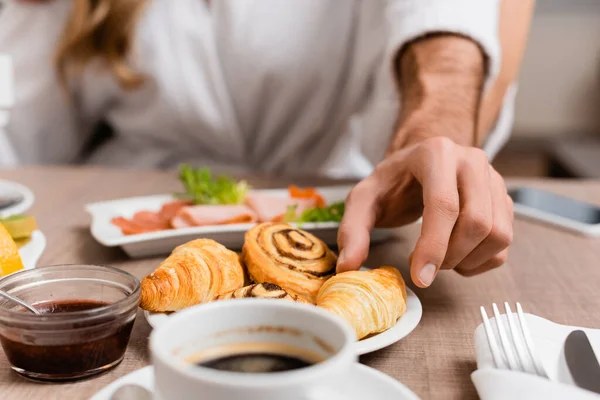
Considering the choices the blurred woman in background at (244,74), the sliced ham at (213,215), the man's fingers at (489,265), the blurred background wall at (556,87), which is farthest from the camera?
the blurred background wall at (556,87)

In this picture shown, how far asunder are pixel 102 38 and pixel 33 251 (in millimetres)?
1074

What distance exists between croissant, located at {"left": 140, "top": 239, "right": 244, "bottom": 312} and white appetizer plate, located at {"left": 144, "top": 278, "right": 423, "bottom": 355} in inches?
0.7

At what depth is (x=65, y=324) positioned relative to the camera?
62cm

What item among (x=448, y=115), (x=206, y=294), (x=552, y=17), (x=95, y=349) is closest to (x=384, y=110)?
(x=448, y=115)

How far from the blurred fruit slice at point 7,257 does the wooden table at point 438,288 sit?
0.15 metres

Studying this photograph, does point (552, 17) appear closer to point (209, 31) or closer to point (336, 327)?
point (209, 31)

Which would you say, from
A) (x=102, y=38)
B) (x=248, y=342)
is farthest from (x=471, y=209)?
(x=102, y=38)

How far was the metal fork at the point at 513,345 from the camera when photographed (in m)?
0.61

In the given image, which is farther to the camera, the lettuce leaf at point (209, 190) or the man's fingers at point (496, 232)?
the lettuce leaf at point (209, 190)

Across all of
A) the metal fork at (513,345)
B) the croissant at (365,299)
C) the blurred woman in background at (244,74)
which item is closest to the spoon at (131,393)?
the croissant at (365,299)

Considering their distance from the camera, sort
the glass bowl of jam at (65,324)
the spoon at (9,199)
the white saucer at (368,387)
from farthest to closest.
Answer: the spoon at (9,199)
the glass bowl of jam at (65,324)
the white saucer at (368,387)

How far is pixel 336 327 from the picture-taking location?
1.57 ft

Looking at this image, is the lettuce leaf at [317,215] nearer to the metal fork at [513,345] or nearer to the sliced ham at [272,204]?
the sliced ham at [272,204]

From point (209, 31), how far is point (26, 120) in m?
0.71
